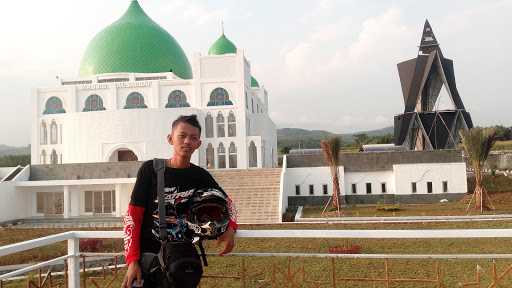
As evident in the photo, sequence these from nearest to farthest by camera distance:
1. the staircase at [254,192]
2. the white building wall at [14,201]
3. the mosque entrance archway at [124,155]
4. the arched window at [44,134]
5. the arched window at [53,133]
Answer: the staircase at [254,192], the white building wall at [14,201], the mosque entrance archway at [124,155], the arched window at [53,133], the arched window at [44,134]

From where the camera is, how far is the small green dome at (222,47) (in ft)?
125

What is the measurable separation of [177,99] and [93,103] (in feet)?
18.5

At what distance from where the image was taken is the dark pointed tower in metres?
30.2

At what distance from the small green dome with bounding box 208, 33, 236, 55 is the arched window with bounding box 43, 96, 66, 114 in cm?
1298

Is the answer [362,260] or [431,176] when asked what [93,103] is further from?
[362,260]

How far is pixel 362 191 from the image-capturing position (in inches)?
923

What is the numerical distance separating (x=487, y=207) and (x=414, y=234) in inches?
686

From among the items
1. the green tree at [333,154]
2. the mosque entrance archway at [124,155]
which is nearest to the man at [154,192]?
the green tree at [333,154]

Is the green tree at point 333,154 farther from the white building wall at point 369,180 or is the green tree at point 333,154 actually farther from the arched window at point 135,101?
the arched window at point 135,101

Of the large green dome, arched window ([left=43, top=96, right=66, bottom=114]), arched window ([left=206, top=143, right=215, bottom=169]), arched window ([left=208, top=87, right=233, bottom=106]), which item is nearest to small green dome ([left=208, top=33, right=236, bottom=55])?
the large green dome

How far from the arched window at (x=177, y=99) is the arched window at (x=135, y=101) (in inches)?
69.5

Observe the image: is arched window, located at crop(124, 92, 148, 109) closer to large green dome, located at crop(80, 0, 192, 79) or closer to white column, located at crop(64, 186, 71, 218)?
large green dome, located at crop(80, 0, 192, 79)

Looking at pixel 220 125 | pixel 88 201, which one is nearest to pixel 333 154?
pixel 220 125

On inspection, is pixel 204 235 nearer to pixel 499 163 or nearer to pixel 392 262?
pixel 392 262
